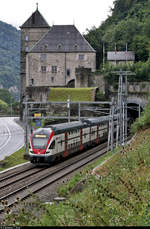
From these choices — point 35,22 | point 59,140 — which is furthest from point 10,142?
point 35,22

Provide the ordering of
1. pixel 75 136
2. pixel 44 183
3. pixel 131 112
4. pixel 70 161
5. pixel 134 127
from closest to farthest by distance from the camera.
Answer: pixel 44 183, pixel 70 161, pixel 75 136, pixel 134 127, pixel 131 112

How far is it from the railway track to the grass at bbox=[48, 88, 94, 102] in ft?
79.5

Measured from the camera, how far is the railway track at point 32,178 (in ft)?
67.4

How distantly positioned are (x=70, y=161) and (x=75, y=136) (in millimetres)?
3188

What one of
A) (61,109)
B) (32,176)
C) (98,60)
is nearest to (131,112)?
(61,109)

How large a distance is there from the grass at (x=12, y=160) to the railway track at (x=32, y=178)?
1804 mm

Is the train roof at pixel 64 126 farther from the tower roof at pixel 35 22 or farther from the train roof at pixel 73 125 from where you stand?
the tower roof at pixel 35 22

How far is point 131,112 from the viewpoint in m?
63.8

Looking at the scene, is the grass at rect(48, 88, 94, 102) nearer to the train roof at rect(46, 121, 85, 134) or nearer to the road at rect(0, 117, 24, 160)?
the road at rect(0, 117, 24, 160)

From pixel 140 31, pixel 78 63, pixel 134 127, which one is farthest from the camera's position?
pixel 140 31

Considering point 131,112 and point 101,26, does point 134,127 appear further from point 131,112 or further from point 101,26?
point 101,26

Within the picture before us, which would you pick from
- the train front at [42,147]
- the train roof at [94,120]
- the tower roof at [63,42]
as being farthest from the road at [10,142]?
the tower roof at [63,42]

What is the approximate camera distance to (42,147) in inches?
1141

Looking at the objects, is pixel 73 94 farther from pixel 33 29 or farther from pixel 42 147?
pixel 42 147
